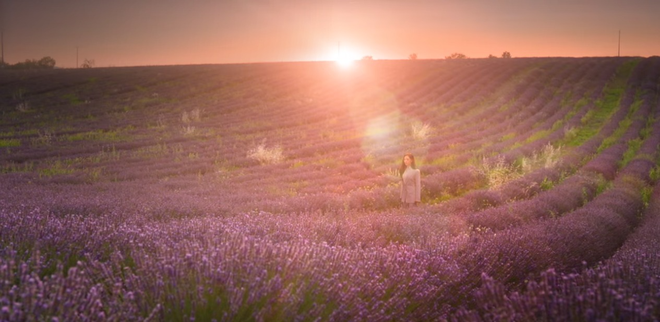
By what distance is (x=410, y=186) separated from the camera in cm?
902

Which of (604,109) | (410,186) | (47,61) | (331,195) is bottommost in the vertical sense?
(331,195)

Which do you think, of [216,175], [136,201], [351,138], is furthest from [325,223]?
[351,138]

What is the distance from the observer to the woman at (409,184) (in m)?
8.93

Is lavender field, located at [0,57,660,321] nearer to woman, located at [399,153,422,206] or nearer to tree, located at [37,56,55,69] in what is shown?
woman, located at [399,153,422,206]

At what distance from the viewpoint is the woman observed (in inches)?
352

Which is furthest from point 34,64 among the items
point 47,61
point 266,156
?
point 266,156

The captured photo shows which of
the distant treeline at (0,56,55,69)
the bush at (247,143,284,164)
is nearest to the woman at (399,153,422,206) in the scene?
the bush at (247,143,284,164)

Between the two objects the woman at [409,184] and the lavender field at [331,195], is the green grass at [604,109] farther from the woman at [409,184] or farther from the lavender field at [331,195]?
the woman at [409,184]

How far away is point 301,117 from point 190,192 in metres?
13.6

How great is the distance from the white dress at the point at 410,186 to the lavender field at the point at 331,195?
528 mm

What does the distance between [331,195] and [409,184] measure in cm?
145

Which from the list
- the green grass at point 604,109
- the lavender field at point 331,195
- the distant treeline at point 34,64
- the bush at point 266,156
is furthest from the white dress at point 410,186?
the distant treeline at point 34,64

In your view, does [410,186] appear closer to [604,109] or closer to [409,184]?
[409,184]

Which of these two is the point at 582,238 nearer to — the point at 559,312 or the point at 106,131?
the point at 559,312
